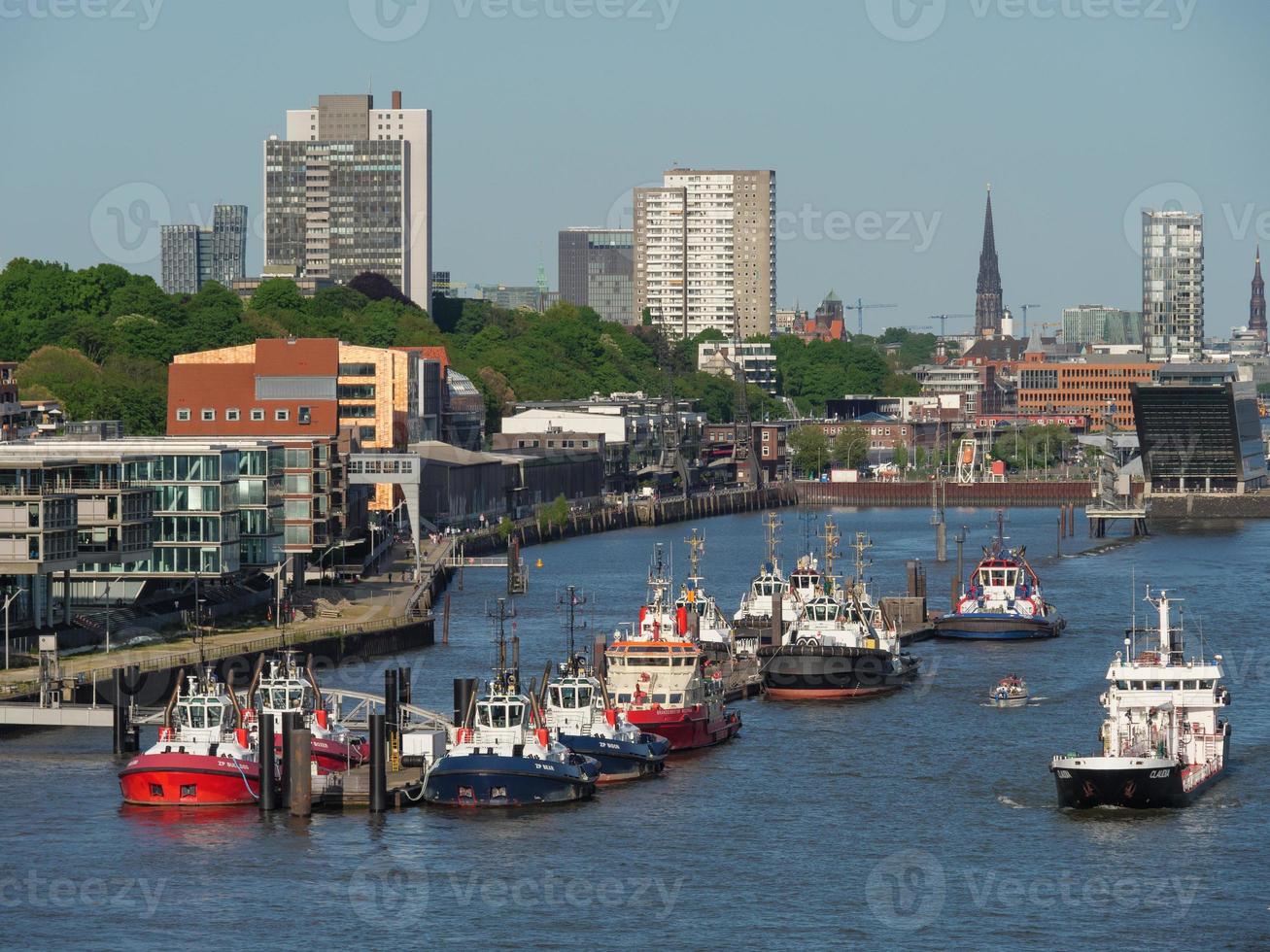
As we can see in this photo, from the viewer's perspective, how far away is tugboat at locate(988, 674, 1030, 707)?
226 ft

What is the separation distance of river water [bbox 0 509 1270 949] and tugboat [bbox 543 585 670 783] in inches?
29.3

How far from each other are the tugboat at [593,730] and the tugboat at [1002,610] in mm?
30404

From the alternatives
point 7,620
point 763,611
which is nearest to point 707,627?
point 763,611

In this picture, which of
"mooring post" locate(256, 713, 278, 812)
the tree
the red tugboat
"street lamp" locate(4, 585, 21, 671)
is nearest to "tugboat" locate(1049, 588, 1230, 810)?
the red tugboat

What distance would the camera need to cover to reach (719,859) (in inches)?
1939

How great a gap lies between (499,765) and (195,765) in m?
6.13

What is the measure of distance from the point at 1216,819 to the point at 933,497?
411 feet

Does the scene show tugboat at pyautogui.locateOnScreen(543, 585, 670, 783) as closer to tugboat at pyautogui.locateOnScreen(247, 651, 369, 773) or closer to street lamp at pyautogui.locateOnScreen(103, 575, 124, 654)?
tugboat at pyautogui.locateOnScreen(247, 651, 369, 773)

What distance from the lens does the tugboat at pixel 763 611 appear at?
77.7m

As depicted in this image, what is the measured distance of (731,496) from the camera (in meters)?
180

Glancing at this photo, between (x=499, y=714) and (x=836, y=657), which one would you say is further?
(x=836, y=657)

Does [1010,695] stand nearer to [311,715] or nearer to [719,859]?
[719,859]

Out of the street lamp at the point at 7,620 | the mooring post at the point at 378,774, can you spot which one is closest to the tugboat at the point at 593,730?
the mooring post at the point at 378,774

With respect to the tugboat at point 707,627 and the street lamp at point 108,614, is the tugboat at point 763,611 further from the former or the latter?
the street lamp at point 108,614
